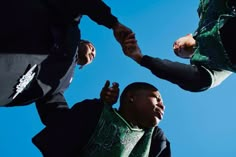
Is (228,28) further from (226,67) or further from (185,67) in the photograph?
(185,67)

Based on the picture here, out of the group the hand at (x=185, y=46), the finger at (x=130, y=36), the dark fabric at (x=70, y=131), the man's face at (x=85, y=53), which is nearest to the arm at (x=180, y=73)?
the finger at (x=130, y=36)

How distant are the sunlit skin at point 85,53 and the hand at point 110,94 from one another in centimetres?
Result: 41

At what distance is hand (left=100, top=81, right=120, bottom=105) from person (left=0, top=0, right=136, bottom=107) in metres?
0.26

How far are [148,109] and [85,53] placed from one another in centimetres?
63

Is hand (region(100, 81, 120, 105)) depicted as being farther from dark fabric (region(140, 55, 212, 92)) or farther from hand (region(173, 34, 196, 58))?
hand (region(173, 34, 196, 58))

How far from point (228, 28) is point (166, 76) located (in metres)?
0.41

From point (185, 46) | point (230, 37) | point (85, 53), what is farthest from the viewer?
point (85, 53)

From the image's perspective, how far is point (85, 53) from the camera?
2152 mm

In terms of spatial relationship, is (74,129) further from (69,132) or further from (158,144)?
(158,144)

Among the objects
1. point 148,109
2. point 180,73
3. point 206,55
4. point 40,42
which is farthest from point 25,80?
point 206,55

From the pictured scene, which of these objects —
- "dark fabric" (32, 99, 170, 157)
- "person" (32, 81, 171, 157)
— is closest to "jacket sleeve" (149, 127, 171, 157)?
"person" (32, 81, 171, 157)

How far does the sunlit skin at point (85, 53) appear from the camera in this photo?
2152 mm

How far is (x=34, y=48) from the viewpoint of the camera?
65.5 inches

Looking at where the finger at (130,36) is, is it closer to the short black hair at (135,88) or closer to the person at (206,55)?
the person at (206,55)
